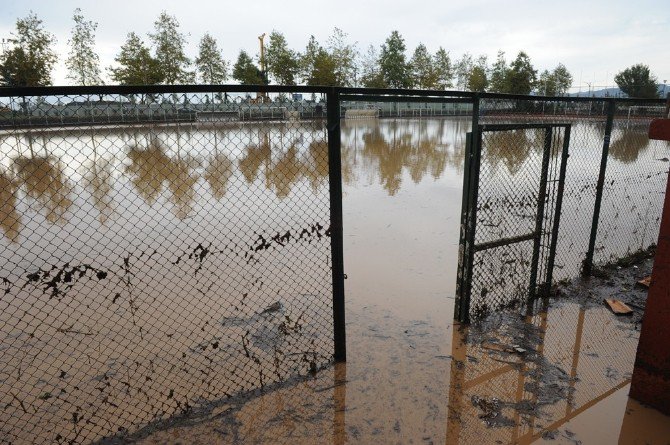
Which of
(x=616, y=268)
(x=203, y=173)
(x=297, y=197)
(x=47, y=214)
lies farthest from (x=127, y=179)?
(x=616, y=268)

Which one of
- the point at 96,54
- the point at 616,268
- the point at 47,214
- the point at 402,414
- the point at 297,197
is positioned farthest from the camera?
the point at 96,54

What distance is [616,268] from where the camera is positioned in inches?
251

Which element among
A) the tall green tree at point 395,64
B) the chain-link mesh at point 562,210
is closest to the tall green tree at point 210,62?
the tall green tree at point 395,64

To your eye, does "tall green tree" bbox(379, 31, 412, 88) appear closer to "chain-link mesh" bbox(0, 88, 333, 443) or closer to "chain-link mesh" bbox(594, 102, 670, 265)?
"chain-link mesh" bbox(594, 102, 670, 265)

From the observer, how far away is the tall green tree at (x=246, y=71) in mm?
→ 49344

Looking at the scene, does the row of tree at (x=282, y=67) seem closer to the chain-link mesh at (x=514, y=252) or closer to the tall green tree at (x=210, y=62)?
the tall green tree at (x=210, y=62)

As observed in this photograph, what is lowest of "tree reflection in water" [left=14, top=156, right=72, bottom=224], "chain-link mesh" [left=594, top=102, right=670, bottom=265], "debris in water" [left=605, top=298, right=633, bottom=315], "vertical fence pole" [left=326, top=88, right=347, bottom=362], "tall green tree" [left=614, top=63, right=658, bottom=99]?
"debris in water" [left=605, top=298, right=633, bottom=315]

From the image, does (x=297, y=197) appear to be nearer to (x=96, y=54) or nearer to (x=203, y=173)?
(x=203, y=173)

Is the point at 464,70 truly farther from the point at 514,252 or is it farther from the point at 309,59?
the point at 514,252

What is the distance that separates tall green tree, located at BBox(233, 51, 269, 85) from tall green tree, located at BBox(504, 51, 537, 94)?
33889 millimetres

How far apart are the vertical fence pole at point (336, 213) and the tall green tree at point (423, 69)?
63.9 m

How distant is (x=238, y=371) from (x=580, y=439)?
300 cm

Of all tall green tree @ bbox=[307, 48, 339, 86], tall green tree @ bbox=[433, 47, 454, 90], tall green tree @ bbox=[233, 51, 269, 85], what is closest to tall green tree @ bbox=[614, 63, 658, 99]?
tall green tree @ bbox=[433, 47, 454, 90]

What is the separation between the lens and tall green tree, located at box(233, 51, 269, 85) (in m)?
49.3
